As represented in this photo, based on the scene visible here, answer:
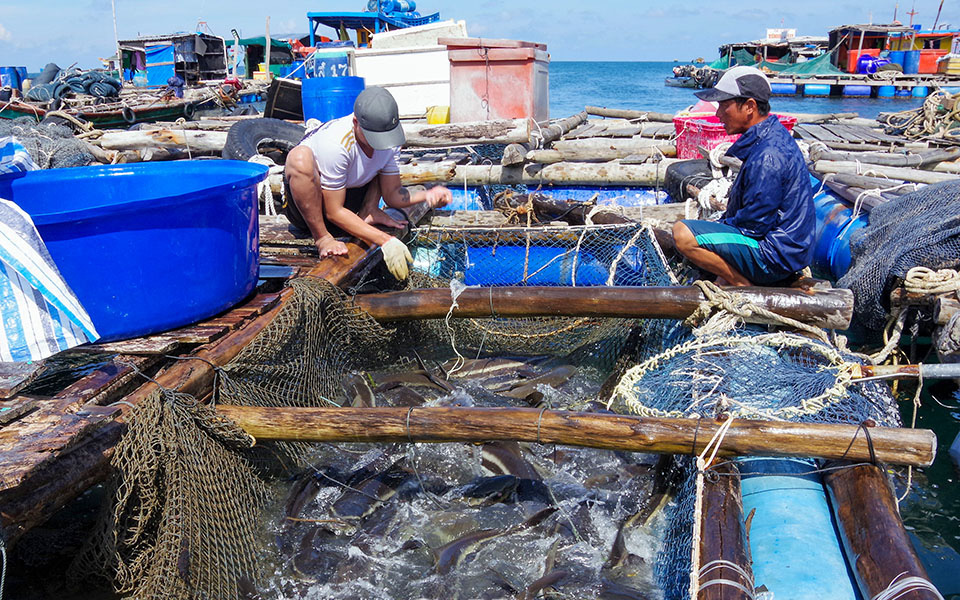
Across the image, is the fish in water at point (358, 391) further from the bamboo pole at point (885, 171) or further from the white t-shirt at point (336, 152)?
the bamboo pole at point (885, 171)

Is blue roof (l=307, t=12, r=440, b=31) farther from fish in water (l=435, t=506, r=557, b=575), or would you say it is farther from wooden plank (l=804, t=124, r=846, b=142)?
fish in water (l=435, t=506, r=557, b=575)

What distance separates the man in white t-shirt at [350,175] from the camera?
15.1ft

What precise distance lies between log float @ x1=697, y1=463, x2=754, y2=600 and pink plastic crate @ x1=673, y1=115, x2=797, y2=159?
6087mm

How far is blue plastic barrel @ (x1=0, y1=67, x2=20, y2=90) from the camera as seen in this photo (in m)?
28.9

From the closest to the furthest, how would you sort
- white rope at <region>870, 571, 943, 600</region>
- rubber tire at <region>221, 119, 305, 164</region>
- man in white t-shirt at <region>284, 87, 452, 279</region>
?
1. white rope at <region>870, 571, 943, 600</region>
2. man in white t-shirt at <region>284, 87, 452, 279</region>
3. rubber tire at <region>221, 119, 305, 164</region>

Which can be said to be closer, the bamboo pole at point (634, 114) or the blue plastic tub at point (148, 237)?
the blue plastic tub at point (148, 237)

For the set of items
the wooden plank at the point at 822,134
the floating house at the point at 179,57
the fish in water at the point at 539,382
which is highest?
the floating house at the point at 179,57

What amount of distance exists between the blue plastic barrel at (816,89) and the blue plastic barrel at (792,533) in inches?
1593

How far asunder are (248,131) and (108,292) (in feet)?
19.8

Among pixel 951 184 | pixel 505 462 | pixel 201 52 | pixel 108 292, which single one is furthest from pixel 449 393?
pixel 201 52

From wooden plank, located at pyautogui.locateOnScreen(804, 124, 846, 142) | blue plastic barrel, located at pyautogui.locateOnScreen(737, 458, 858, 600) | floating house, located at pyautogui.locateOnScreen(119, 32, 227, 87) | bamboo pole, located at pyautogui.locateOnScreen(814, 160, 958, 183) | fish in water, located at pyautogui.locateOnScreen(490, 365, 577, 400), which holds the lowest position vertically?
fish in water, located at pyautogui.locateOnScreen(490, 365, 577, 400)

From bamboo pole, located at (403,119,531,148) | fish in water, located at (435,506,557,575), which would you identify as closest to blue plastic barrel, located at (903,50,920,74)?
bamboo pole, located at (403,119,531,148)

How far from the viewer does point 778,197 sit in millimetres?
4617

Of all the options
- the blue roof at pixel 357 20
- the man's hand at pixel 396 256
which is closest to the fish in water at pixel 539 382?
the man's hand at pixel 396 256
